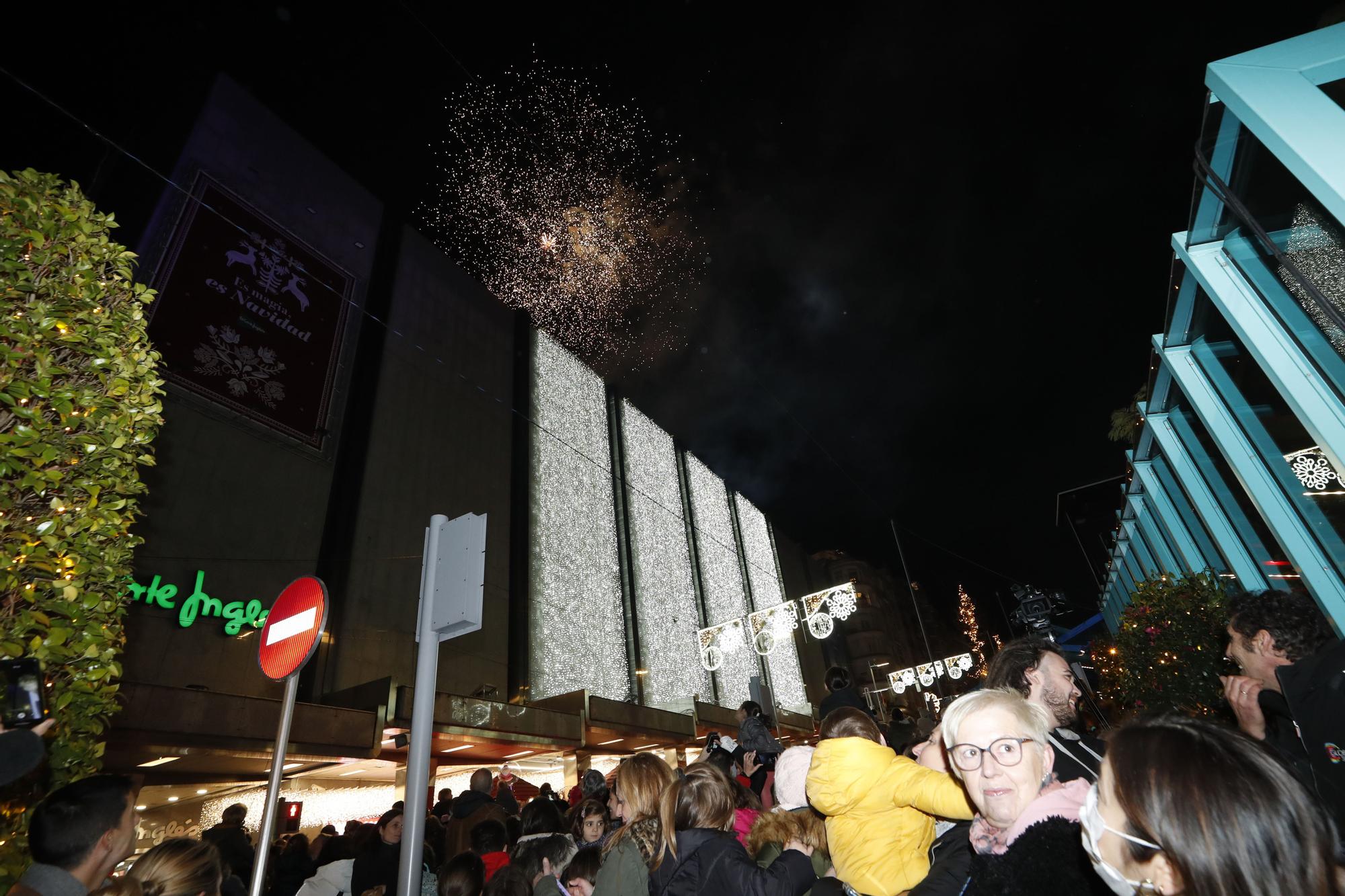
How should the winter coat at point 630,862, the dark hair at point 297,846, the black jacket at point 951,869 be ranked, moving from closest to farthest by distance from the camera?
1. the black jacket at point 951,869
2. the winter coat at point 630,862
3. the dark hair at point 297,846

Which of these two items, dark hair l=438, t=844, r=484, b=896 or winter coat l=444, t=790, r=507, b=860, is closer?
dark hair l=438, t=844, r=484, b=896

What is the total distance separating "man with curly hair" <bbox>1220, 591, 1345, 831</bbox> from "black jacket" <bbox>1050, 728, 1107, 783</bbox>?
1057 millimetres

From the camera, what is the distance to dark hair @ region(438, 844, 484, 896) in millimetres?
3744

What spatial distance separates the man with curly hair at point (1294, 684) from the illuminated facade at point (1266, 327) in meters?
2.22

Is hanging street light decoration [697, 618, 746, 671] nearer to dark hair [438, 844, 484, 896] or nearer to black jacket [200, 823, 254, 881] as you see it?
black jacket [200, 823, 254, 881]

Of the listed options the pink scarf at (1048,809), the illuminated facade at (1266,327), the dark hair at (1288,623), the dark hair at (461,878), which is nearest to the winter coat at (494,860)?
the dark hair at (461,878)

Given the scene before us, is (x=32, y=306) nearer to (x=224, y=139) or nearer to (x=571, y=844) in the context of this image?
(x=571, y=844)

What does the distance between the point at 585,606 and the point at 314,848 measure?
37.3 ft

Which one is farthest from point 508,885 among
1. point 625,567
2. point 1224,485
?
point 625,567

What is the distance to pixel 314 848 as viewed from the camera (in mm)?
11070

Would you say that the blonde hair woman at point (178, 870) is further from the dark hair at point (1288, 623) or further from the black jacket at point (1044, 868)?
the dark hair at point (1288, 623)

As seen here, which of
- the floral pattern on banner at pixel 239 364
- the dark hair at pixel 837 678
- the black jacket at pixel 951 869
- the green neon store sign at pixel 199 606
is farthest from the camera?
the floral pattern on banner at pixel 239 364

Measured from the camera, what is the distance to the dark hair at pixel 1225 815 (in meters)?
0.99

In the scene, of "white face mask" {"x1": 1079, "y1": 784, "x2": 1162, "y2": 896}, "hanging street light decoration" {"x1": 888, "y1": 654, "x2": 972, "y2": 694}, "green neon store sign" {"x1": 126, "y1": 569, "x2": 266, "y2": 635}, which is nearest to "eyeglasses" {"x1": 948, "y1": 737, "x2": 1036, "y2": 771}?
"white face mask" {"x1": 1079, "y1": 784, "x2": 1162, "y2": 896}
